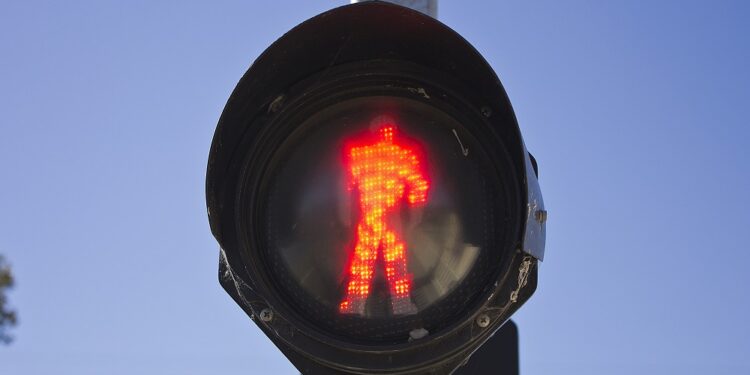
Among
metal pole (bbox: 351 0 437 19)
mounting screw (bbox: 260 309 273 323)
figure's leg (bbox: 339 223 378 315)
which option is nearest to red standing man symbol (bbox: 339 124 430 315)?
figure's leg (bbox: 339 223 378 315)

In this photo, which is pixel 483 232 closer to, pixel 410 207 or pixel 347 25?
A: pixel 410 207

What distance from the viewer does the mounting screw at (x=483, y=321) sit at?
1.94 metres

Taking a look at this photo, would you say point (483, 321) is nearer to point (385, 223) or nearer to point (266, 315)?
point (385, 223)

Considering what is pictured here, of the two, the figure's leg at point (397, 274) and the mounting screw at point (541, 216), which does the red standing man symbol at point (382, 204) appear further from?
the mounting screw at point (541, 216)

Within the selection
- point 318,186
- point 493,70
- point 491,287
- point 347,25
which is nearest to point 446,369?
point 491,287

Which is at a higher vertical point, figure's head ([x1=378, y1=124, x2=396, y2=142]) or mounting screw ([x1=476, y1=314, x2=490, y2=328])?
figure's head ([x1=378, y1=124, x2=396, y2=142])

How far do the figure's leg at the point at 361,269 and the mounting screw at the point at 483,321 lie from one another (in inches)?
10.3

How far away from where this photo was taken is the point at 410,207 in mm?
2080

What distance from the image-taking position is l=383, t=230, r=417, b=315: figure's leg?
205 cm

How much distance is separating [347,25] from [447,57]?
24 cm

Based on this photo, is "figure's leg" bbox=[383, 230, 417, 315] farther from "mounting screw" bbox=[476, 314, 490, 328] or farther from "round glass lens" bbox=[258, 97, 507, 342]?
"mounting screw" bbox=[476, 314, 490, 328]

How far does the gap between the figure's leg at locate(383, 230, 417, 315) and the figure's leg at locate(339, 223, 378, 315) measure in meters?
0.03

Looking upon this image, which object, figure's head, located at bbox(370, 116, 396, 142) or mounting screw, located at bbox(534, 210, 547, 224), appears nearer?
mounting screw, located at bbox(534, 210, 547, 224)

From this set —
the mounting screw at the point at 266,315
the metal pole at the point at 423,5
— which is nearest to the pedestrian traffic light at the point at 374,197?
the mounting screw at the point at 266,315
